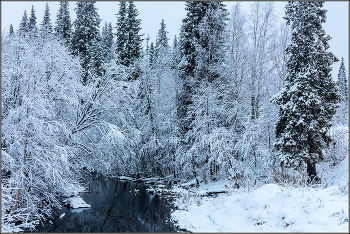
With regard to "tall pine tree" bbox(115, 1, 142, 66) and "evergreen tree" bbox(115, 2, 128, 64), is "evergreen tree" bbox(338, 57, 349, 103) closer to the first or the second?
"tall pine tree" bbox(115, 1, 142, 66)

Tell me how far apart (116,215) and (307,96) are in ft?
37.7

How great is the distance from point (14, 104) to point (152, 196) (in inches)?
416

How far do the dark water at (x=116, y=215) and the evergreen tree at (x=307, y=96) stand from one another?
721 centimetres

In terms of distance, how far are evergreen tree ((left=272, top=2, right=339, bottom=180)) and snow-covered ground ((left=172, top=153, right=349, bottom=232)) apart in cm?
198

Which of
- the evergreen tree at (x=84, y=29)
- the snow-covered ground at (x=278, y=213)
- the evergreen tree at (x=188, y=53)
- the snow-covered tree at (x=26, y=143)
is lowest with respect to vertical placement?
the snow-covered ground at (x=278, y=213)

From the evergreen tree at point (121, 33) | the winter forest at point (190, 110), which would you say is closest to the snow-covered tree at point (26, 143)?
the winter forest at point (190, 110)

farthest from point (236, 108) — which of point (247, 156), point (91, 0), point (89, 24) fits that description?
point (91, 0)

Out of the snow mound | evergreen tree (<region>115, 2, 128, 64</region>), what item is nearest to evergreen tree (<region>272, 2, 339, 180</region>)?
the snow mound

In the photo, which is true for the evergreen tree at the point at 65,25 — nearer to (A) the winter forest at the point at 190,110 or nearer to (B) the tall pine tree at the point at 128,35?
(A) the winter forest at the point at 190,110

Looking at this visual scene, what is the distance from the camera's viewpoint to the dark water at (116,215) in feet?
33.9

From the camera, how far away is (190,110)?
19.2 metres

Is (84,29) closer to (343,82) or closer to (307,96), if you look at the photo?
(307,96)

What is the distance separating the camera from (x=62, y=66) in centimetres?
1409

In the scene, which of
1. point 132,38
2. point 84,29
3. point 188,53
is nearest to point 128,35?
point 132,38
